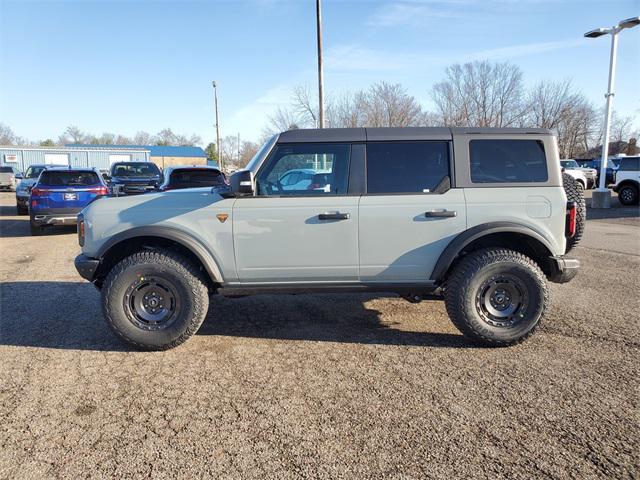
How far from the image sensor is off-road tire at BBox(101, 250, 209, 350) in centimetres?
402

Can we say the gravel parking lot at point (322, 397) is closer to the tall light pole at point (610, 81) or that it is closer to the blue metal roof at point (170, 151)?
the tall light pole at point (610, 81)

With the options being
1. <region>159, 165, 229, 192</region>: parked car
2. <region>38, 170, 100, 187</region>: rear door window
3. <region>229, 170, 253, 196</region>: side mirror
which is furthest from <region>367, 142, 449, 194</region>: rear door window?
<region>38, 170, 100, 187</region>: rear door window

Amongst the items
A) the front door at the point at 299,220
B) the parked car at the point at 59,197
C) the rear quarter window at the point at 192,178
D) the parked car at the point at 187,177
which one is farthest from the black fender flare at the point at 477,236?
the parked car at the point at 59,197

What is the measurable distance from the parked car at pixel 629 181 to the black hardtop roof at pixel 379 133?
16.2 metres

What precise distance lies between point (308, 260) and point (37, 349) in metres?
2.64

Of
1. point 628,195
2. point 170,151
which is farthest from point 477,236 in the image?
point 170,151

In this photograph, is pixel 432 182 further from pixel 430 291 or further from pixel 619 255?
pixel 619 255

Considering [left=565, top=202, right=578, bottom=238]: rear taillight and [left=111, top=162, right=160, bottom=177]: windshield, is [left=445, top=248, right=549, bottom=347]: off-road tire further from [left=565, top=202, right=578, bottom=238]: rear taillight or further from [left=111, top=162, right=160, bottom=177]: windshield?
[left=111, top=162, right=160, bottom=177]: windshield

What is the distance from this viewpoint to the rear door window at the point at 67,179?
35.5 ft

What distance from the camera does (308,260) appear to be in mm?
4121

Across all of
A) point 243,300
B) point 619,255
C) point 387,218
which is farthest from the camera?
point 619,255

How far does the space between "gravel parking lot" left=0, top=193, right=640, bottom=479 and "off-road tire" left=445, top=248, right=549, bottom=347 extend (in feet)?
0.54

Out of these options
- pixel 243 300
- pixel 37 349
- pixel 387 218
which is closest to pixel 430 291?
pixel 387 218

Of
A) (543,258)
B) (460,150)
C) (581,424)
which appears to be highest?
(460,150)
